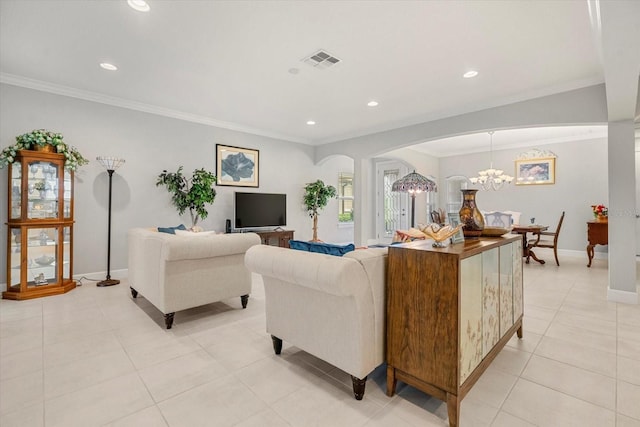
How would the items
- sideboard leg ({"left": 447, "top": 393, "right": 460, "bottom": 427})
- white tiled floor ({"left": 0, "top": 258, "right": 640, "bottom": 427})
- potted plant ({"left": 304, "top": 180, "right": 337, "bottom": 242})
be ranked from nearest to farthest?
sideboard leg ({"left": 447, "top": 393, "right": 460, "bottom": 427}) < white tiled floor ({"left": 0, "top": 258, "right": 640, "bottom": 427}) < potted plant ({"left": 304, "top": 180, "right": 337, "bottom": 242})

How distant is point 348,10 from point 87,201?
4.28 metres

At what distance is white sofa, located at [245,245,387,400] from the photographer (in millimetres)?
1637

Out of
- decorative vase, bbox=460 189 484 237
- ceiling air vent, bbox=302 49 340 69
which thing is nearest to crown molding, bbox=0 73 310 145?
ceiling air vent, bbox=302 49 340 69

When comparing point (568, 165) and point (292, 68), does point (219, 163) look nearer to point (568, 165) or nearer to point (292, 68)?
point (292, 68)

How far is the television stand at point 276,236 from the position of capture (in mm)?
5748

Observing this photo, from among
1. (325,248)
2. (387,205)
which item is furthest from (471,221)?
(387,205)

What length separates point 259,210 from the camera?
603cm

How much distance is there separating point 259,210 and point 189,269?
3264 mm

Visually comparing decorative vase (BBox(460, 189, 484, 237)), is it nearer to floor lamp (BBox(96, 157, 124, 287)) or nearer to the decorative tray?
the decorative tray

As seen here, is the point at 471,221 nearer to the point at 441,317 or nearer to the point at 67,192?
the point at 441,317

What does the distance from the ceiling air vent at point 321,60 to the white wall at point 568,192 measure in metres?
6.36

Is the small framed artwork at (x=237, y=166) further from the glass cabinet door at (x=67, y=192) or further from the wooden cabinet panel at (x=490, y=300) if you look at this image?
the wooden cabinet panel at (x=490, y=300)

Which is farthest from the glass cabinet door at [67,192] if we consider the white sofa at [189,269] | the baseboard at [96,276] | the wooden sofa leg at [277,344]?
the wooden sofa leg at [277,344]

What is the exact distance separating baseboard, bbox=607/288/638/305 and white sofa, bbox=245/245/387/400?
3.48m
